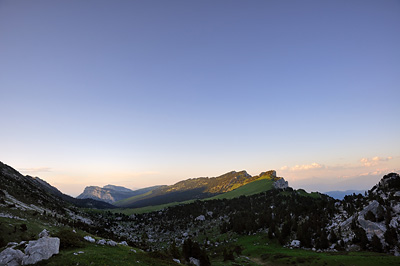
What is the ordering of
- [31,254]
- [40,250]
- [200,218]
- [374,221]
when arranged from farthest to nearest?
[200,218], [374,221], [40,250], [31,254]

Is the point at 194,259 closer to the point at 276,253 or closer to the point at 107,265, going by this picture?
the point at 276,253

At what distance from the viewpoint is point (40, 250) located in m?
24.4

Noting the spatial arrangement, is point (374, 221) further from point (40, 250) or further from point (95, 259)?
point (40, 250)

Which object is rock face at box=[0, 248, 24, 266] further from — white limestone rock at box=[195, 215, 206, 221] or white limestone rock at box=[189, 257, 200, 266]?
white limestone rock at box=[195, 215, 206, 221]

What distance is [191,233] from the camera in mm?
109250

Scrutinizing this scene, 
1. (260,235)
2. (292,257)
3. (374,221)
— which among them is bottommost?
(260,235)

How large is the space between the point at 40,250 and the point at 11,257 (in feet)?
8.54

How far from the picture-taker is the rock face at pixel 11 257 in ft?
74.3

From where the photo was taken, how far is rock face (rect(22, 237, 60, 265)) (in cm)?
2325

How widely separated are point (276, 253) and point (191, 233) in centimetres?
5684

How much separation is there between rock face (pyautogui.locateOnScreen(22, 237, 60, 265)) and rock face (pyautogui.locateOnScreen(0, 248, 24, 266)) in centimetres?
67

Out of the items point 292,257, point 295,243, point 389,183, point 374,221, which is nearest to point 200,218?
point 295,243

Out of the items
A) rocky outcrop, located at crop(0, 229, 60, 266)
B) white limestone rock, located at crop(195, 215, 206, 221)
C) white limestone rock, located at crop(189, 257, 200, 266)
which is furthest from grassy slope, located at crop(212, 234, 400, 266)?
white limestone rock, located at crop(195, 215, 206, 221)

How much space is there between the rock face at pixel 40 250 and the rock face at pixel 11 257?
0.67 m
